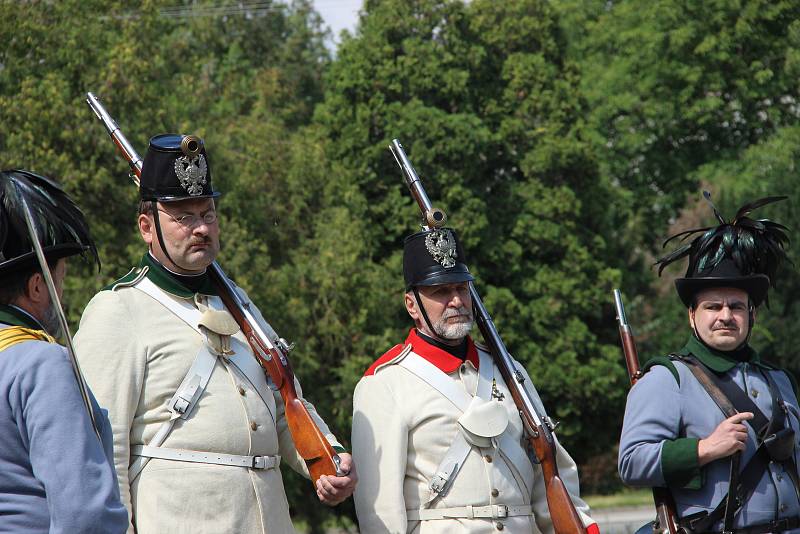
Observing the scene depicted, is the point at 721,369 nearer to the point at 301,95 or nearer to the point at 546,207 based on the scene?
the point at 546,207

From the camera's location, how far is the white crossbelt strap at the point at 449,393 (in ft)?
20.3

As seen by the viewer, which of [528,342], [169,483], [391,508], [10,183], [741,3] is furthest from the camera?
[741,3]

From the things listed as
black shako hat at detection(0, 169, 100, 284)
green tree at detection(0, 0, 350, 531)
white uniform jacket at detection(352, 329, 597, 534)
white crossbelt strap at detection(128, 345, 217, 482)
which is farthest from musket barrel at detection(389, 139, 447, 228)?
green tree at detection(0, 0, 350, 531)

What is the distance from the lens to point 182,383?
18.2ft

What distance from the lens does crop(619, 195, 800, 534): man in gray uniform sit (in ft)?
20.0

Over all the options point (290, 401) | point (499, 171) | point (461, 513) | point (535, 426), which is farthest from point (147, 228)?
point (499, 171)

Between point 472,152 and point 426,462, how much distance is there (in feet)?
65.4

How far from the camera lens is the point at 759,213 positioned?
89.9ft

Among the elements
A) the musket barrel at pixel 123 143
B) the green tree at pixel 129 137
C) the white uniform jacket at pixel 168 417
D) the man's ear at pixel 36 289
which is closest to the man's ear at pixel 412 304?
the white uniform jacket at pixel 168 417

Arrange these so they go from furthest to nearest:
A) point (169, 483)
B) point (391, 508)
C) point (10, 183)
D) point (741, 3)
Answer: point (741, 3)
point (391, 508)
point (169, 483)
point (10, 183)

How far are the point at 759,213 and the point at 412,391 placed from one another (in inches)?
886

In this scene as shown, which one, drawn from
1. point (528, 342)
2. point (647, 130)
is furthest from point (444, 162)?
point (647, 130)

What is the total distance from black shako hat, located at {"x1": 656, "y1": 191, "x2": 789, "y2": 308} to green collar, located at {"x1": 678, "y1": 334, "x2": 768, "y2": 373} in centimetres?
25

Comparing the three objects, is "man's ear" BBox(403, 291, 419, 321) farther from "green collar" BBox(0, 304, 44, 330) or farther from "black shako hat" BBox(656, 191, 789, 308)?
"green collar" BBox(0, 304, 44, 330)
